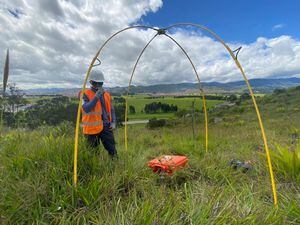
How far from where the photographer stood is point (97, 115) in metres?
4.20

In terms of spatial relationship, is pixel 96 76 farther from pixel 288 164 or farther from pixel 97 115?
pixel 288 164

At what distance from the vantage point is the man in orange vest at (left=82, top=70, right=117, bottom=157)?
4.01m

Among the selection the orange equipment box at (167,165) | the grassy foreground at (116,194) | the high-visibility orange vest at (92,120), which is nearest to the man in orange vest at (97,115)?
the high-visibility orange vest at (92,120)

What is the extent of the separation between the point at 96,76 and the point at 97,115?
0.73m

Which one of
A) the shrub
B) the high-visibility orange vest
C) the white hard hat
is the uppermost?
the white hard hat

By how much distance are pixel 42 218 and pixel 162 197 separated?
1290 mm

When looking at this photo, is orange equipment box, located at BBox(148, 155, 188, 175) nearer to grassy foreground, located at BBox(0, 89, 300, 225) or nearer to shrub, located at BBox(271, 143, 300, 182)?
grassy foreground, located at BBox(0, 89, 300, 225)

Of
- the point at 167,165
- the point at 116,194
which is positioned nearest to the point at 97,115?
the point at 167,165

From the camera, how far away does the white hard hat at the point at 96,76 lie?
164 inches

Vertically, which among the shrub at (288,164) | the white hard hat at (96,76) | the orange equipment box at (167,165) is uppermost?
the white hard hat at (96,76)

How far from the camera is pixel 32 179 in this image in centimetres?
279

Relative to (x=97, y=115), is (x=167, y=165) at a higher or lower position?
lower

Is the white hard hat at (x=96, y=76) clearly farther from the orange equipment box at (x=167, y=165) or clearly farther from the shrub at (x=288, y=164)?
the shrub at (x=288, y=164)

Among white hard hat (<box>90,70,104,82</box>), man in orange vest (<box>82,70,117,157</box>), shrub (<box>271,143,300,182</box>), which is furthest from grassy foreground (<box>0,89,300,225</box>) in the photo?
white hard hat (<box>90,70,104,82</box>)
